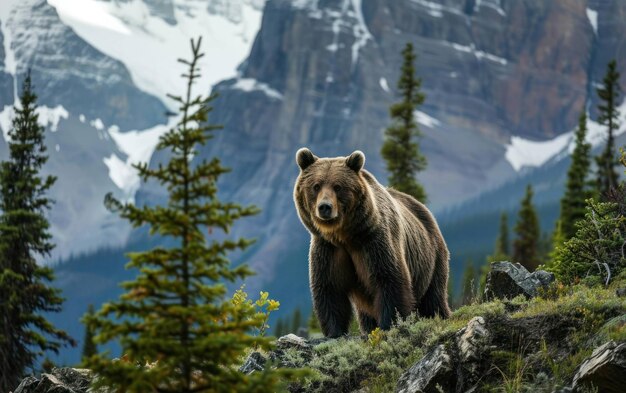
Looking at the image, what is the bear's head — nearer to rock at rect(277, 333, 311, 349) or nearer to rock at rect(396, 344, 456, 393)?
rock at rect(277, 333, 311, 349)

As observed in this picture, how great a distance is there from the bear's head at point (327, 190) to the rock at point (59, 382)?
10.9ft

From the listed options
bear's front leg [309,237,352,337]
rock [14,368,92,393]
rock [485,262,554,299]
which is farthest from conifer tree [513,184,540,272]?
rock [14,368,92,393]

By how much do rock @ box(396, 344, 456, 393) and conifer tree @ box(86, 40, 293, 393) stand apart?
86.8 inches

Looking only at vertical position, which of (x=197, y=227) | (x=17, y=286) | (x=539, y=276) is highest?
(x=197, y=227)

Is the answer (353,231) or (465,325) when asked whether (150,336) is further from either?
(353,231)

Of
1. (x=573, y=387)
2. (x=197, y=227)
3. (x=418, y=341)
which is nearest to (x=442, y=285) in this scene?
(x=418, y=341)

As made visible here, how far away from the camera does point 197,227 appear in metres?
6.24

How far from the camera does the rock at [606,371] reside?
6.85 meters

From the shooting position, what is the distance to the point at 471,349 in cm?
812

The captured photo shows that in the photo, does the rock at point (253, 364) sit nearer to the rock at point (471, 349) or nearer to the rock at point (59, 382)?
the rock at point (59, 382)

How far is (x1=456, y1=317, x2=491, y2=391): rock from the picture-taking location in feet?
26.2

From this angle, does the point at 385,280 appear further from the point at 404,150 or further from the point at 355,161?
the point at 404,150

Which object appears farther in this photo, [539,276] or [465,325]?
[539,276]

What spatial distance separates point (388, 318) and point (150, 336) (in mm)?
5530
